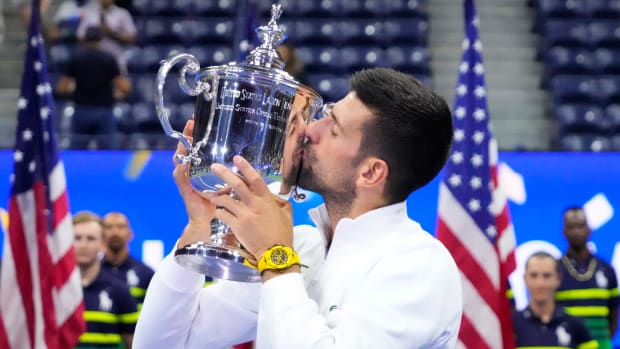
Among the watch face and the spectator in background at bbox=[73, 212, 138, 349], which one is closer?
the watch face

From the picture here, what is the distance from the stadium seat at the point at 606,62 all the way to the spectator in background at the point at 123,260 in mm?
5153

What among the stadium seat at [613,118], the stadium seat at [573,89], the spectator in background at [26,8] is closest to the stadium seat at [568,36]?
the stadium seat at [573,89]

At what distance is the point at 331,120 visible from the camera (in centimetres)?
226

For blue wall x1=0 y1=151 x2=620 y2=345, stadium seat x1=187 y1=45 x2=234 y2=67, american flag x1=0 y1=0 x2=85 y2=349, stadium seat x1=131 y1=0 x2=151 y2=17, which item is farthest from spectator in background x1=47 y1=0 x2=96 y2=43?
american flag x1=0 y1=0 x2=85 y2=349

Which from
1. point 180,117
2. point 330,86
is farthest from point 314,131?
point 330,86

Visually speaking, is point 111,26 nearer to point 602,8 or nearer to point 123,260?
point 123,260

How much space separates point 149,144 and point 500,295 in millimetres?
3002

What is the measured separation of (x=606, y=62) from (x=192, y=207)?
8.10 meters

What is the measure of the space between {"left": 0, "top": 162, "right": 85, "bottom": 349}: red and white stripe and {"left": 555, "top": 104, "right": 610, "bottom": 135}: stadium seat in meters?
4.57

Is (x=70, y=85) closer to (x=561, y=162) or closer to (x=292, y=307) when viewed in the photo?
(x=561, y=162)

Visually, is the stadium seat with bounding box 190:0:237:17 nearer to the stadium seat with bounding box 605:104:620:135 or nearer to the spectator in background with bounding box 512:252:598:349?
the stadium seat with bounding box 605:104:620:135

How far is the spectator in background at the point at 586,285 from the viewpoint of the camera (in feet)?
22.4

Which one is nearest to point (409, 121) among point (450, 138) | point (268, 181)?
point (450, 138)

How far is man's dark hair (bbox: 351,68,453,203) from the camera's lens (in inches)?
85.3
